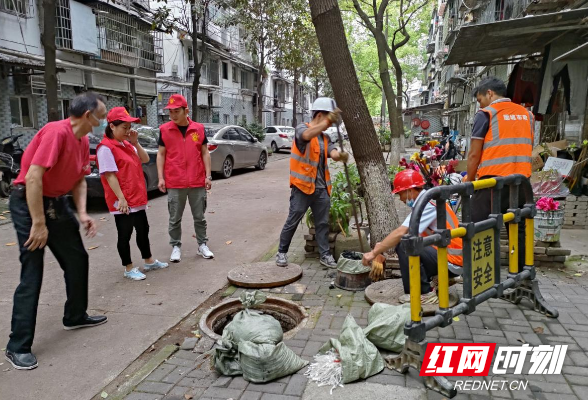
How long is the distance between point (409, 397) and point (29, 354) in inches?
101

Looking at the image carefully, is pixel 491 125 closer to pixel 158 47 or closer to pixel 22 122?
pixel 22 122

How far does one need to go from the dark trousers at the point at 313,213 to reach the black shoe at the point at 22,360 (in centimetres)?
256

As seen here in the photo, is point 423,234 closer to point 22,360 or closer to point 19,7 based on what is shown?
point 22,360

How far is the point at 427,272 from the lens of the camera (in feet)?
12.1

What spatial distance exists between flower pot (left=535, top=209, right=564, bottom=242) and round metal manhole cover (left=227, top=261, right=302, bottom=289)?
263cm

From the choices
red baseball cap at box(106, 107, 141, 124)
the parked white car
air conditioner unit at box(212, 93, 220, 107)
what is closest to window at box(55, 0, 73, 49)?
the parked white car

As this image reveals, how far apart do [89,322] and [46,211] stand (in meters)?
1.04

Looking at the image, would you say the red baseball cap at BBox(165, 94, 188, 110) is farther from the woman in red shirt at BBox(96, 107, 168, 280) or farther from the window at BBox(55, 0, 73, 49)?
the window at BBox(55, 0, 73, 49)

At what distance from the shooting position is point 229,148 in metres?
13.3

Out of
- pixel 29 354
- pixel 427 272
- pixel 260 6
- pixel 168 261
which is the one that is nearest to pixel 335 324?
pixel 427 272

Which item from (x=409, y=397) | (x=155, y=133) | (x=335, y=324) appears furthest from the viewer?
(x=155, y=133)

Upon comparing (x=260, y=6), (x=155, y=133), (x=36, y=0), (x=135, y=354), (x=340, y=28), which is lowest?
(x=135, y=354)

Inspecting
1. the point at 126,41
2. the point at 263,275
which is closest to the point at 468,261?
the point at 263,275

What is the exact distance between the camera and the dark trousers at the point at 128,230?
4637mm
